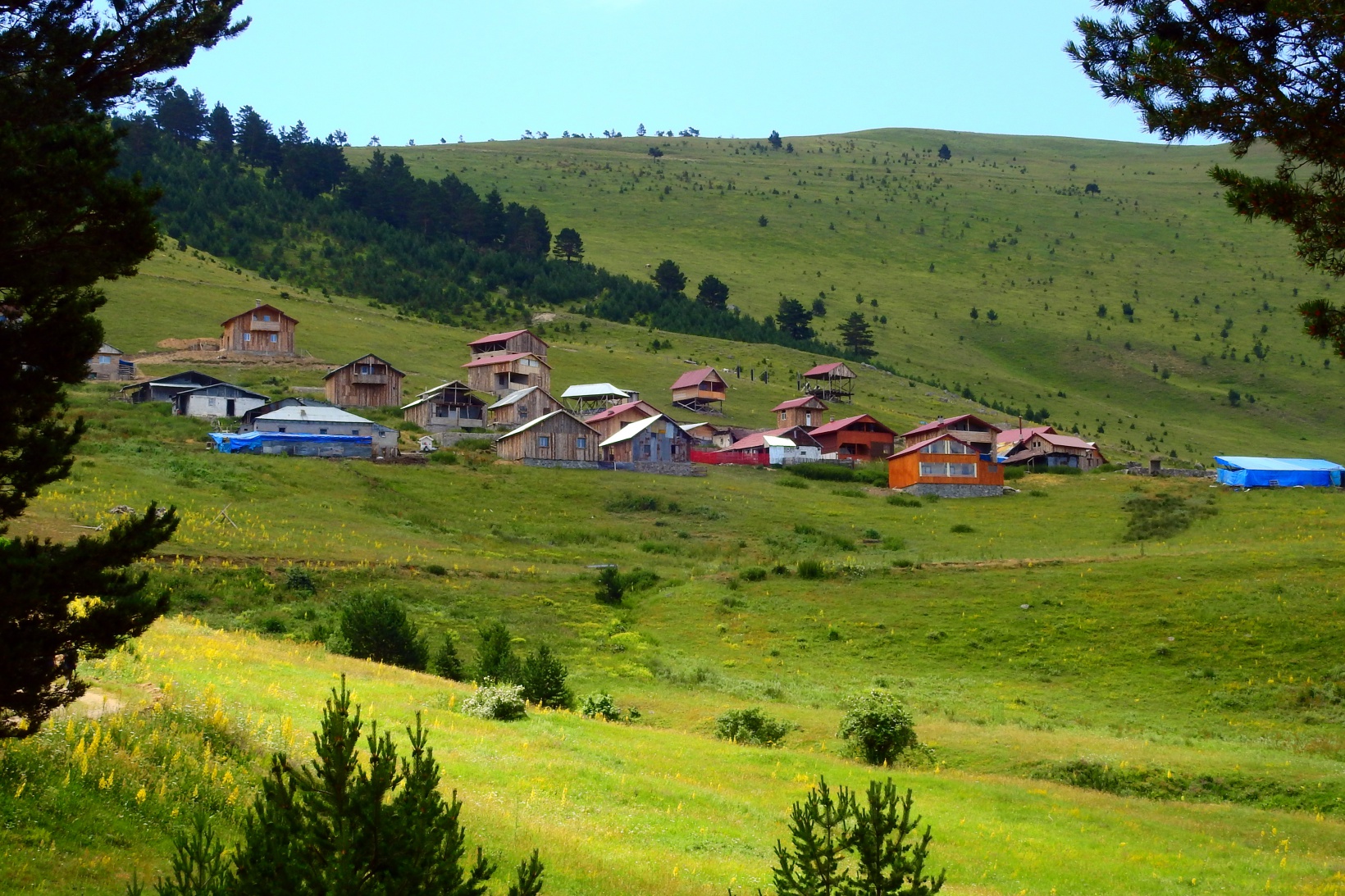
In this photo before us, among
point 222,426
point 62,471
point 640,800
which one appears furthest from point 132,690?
point 222,426

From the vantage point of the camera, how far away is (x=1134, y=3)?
16.0 metres

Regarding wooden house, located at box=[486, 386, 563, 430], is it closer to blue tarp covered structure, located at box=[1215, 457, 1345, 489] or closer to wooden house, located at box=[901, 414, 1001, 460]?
wooden house, located at box=[901, 414, 1001, 460]

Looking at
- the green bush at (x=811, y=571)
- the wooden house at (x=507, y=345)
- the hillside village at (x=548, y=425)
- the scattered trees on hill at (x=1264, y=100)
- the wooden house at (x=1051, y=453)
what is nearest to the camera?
the scattered trees on hill at (x=1264, y=100)

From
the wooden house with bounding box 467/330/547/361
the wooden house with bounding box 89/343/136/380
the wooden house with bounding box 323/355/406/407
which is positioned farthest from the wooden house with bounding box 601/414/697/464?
the wooden house with bounding box 89/343/136/380

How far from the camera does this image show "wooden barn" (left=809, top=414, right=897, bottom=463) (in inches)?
3669

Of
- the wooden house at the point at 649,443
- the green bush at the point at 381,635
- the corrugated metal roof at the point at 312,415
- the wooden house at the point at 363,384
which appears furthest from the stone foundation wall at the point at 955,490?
the green bush at the point at 381,635

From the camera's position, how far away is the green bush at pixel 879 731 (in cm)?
2733

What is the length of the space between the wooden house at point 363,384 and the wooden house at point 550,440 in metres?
14.4

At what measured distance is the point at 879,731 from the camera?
1078 inches

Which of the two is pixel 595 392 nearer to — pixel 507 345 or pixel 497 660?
pixel 507 345

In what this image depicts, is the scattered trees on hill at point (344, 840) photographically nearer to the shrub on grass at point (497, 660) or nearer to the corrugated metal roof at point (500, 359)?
the shrub on grass at point (497, 660)

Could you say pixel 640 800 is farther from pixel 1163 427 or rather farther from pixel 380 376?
pixel 1163 427

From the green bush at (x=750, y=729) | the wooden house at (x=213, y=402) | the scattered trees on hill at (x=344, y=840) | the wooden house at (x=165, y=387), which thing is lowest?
the green bush at (x=750, y=729)

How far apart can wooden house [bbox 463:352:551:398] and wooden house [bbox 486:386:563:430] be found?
9367mm
